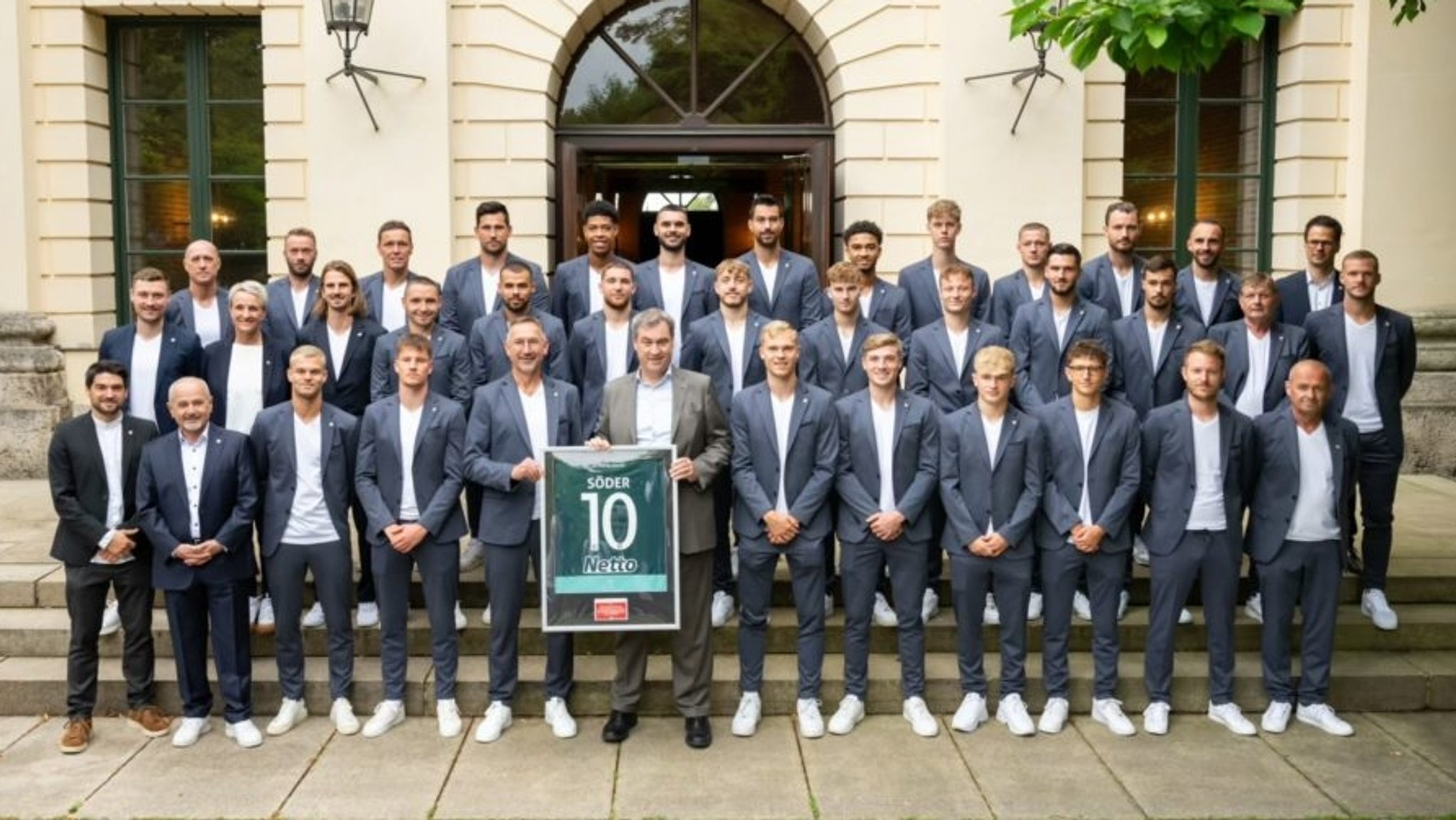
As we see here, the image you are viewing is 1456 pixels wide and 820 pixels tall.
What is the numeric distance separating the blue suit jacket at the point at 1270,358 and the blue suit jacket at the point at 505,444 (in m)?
4.03

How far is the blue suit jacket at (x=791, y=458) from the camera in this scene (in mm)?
7168

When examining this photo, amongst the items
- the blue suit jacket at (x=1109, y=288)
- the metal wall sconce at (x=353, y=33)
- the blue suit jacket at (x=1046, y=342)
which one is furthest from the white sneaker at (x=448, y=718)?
the metal wall sconce at (x=353, y=33)

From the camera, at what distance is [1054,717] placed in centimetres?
725

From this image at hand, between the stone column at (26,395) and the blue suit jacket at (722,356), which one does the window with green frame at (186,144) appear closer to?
the stone column at (26,395)

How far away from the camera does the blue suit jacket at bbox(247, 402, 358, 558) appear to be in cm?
715

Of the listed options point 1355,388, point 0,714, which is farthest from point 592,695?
point 1355,388

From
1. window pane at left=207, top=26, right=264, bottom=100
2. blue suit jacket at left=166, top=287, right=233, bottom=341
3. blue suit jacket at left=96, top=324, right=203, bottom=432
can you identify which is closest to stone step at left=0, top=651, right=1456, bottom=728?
blue suit jacket at left=96, top=324, right=203, bottom=432

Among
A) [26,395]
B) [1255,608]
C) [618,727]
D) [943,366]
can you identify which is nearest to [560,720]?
[618,727]

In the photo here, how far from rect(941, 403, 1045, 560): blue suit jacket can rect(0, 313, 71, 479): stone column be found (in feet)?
28.3

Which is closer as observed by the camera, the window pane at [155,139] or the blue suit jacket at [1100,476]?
the blue suit jacket at [1100,476]

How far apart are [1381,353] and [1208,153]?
Result: 17.2 feet

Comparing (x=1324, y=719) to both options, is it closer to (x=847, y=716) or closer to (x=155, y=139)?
(x=847, y=716)

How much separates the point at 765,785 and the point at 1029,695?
185cm

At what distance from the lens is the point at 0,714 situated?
753 cm
